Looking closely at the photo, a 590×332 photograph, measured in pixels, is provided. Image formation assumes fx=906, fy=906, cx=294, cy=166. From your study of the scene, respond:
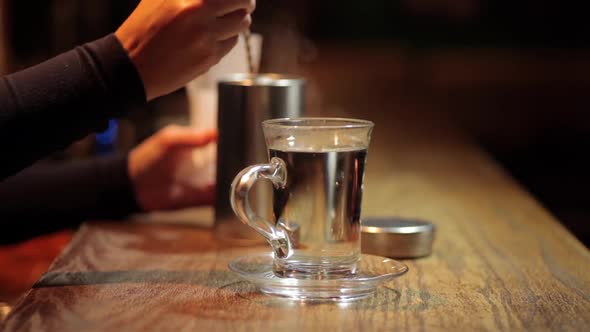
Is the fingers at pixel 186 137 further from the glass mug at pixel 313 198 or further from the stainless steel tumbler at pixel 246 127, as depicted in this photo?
the glass mug at pixel 313 198

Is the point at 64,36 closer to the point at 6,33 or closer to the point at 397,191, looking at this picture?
the point at 6,33

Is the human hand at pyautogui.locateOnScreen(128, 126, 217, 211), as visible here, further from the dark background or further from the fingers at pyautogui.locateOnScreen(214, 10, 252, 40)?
the dark background

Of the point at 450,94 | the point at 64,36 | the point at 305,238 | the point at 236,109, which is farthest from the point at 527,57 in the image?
the point at 305,238

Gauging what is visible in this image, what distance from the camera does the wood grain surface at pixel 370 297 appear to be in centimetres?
87

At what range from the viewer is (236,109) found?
4.32ft

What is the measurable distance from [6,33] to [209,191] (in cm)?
242

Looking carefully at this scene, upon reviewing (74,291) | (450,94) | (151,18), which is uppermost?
(151,18)

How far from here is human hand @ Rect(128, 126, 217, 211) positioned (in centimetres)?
153

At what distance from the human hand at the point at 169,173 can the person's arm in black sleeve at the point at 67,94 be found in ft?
1.58

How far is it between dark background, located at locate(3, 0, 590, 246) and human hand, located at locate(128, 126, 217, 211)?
2.64 m

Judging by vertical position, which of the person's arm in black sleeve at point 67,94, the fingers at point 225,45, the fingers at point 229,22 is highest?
the fingers at point 229,22

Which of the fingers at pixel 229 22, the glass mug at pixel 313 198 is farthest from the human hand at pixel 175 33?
the glass mug at pixel 313 198

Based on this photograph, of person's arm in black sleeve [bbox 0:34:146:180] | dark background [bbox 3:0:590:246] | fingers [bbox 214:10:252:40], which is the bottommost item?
dark background [bbox 3:0:590:246]

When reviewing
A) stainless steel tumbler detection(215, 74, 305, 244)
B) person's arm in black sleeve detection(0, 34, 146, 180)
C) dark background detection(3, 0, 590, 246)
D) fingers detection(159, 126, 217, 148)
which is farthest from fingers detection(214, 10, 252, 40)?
dark background detection(3, 0, 590, 246)
